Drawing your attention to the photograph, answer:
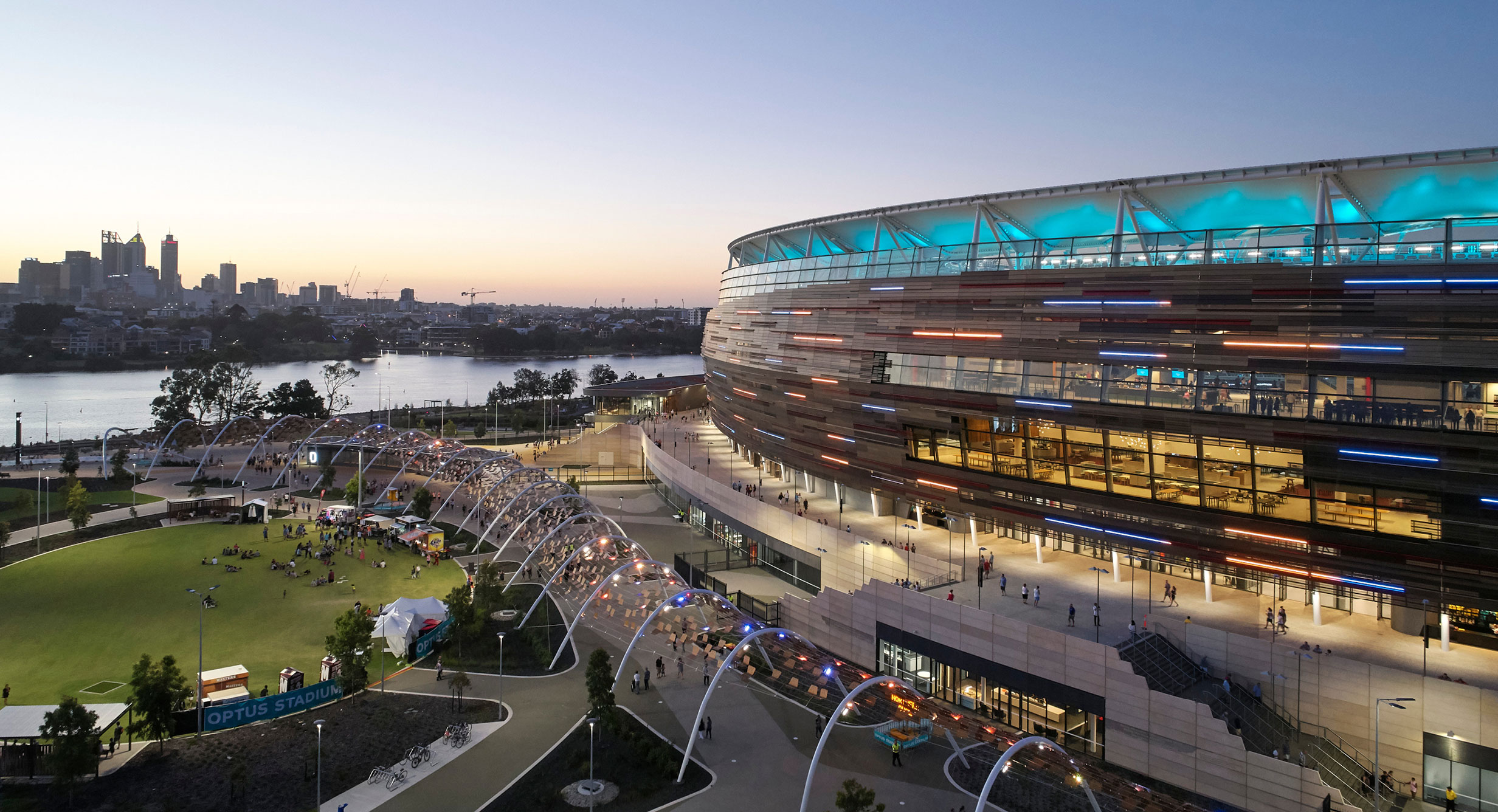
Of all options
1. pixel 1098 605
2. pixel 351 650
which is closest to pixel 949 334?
pixel 1098 605

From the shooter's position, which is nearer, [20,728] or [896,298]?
[20,728]

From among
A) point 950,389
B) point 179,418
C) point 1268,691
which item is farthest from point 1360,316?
point 179,418

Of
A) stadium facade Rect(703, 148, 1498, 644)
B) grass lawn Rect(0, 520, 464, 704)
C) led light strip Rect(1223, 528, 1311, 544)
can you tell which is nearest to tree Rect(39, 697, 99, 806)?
grass lawn Rect(0, 520, 464, 704)

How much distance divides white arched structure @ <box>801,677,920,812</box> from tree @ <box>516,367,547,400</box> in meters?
119

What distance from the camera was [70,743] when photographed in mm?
24781

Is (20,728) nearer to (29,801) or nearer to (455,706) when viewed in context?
(29,801)

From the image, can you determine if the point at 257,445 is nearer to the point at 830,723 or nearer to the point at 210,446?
the point at 210,446

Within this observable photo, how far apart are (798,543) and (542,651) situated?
15936 mm

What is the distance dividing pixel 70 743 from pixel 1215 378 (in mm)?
38743

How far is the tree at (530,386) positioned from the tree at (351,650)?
108008mm

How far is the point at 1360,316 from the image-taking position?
28.1 m

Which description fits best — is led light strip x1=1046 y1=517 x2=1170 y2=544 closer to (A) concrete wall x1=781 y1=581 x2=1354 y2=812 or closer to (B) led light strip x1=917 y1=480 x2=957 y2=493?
(B) led light strip x1=917 y1=480 x2=957 y2=493

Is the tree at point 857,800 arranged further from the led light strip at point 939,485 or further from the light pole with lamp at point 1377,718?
the led light strip at point 939,485

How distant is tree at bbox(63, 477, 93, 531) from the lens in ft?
186
